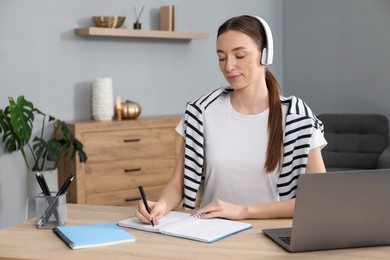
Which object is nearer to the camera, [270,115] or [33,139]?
[270,115]

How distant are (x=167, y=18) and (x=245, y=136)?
3199mm

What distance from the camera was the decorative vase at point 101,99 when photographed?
16.8 ft

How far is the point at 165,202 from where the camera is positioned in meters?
2.35

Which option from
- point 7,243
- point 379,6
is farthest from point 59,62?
point 7,243

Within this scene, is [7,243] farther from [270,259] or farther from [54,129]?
[54,129]

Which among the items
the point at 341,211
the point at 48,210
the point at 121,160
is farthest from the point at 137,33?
the point at 341,211

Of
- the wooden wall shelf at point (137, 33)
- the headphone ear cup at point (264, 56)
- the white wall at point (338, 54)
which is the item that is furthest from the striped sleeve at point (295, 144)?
the white wall at point (338, 54)

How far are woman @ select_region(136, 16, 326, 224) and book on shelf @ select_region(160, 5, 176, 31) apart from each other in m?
3.01

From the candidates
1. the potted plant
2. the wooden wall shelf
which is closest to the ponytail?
the potted plant

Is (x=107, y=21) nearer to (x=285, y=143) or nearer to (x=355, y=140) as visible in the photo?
(x=355, y=140)

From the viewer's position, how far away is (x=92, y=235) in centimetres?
195

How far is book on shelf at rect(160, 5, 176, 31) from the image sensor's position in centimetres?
552

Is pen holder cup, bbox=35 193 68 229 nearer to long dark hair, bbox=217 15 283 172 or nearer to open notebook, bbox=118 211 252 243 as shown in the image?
open notebook, bbox=118 211 252 243

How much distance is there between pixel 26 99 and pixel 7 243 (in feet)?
10.4
